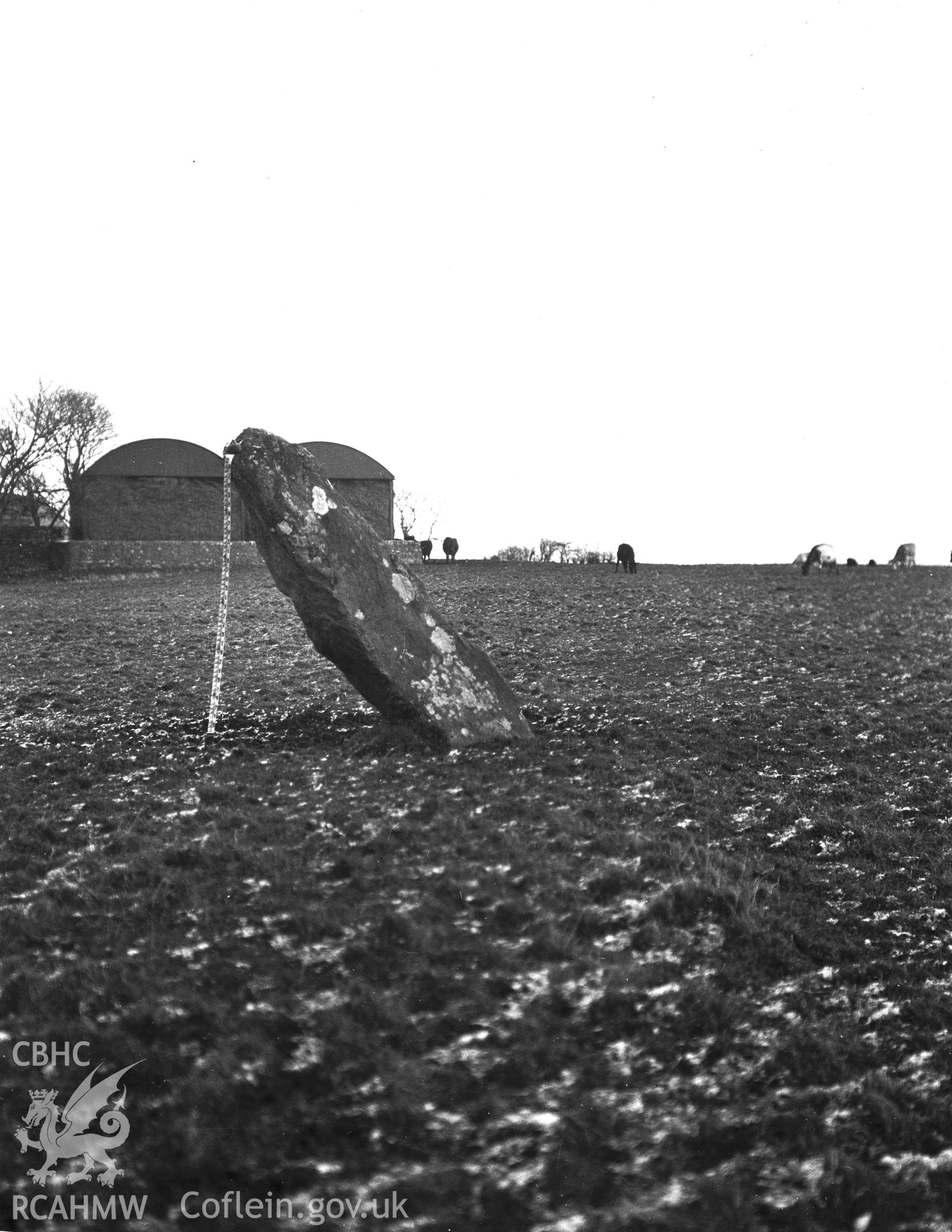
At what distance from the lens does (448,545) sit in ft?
159

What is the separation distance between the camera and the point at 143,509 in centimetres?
4350

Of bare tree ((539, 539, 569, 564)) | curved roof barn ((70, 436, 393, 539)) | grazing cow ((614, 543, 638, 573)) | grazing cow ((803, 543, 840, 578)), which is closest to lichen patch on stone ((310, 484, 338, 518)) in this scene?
grazing cow ((614, 543, 638, 573))

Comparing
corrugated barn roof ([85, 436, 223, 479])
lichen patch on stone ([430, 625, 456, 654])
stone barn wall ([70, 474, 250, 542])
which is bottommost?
lichen patch on stone ([430, 625, 456, 654])

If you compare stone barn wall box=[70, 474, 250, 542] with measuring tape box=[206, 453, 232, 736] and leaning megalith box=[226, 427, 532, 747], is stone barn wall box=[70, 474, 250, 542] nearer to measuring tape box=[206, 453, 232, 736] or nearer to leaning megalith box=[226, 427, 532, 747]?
measuring tape box=[206, 453, 232, 736]

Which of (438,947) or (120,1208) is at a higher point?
(438,947)

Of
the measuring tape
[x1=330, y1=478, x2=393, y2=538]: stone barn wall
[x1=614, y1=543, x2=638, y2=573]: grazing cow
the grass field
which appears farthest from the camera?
[x1=330, y1=478, x2=393, y2=538]: stone barn wall

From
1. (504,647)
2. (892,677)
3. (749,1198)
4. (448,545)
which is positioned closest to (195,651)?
(504,647)

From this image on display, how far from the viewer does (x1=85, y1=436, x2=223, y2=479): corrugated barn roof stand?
43.5 metres

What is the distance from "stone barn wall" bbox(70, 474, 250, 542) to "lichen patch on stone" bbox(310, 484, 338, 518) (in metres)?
36.1

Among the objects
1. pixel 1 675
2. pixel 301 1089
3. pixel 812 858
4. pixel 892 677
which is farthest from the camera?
pixel 1 675

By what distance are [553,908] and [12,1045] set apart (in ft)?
8.92

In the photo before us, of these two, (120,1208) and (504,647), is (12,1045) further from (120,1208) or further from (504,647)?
(504,647)

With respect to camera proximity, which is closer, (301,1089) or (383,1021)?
(301,1089)

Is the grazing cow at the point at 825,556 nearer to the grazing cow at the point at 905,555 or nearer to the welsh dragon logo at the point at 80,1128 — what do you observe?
the grazing cow at the point at 905,555
